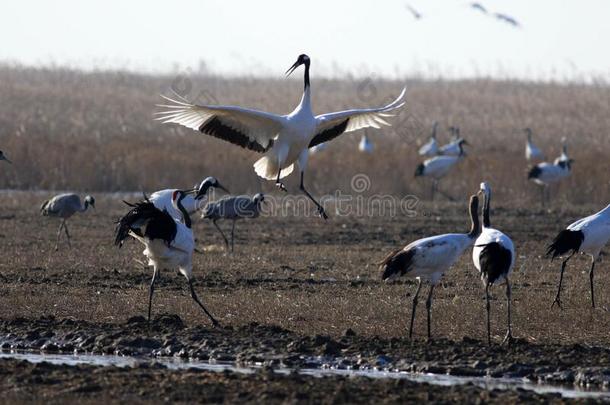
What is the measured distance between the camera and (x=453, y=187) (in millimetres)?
25078

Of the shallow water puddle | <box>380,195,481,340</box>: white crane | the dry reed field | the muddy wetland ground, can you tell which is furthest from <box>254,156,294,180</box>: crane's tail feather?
the dry reed field

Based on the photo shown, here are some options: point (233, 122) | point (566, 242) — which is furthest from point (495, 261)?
point (233, 122)

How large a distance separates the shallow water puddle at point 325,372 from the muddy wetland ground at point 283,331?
23 mm

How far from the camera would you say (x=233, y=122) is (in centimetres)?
1246

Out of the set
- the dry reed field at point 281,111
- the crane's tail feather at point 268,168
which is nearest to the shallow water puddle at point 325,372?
the crane's tail feather at point 268,168

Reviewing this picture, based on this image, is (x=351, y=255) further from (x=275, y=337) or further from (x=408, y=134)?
(x=408, y=134)

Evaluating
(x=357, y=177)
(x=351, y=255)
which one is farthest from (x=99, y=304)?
(x=357, y=177)

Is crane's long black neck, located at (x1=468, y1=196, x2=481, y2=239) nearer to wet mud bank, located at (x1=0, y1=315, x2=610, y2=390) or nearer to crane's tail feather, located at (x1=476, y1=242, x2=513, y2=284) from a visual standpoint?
crane's tail feather, located at (x1=476, y1=242, x2=513, y2=284)

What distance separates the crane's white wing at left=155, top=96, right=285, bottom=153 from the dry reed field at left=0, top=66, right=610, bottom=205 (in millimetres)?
10345

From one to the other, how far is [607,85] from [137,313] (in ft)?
162

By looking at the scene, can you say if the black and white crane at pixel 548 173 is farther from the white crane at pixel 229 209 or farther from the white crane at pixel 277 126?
the white crane at pixel 277 126

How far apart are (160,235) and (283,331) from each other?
1.43m

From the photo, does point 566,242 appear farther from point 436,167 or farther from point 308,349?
point 436,167

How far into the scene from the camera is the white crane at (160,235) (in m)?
9.49
